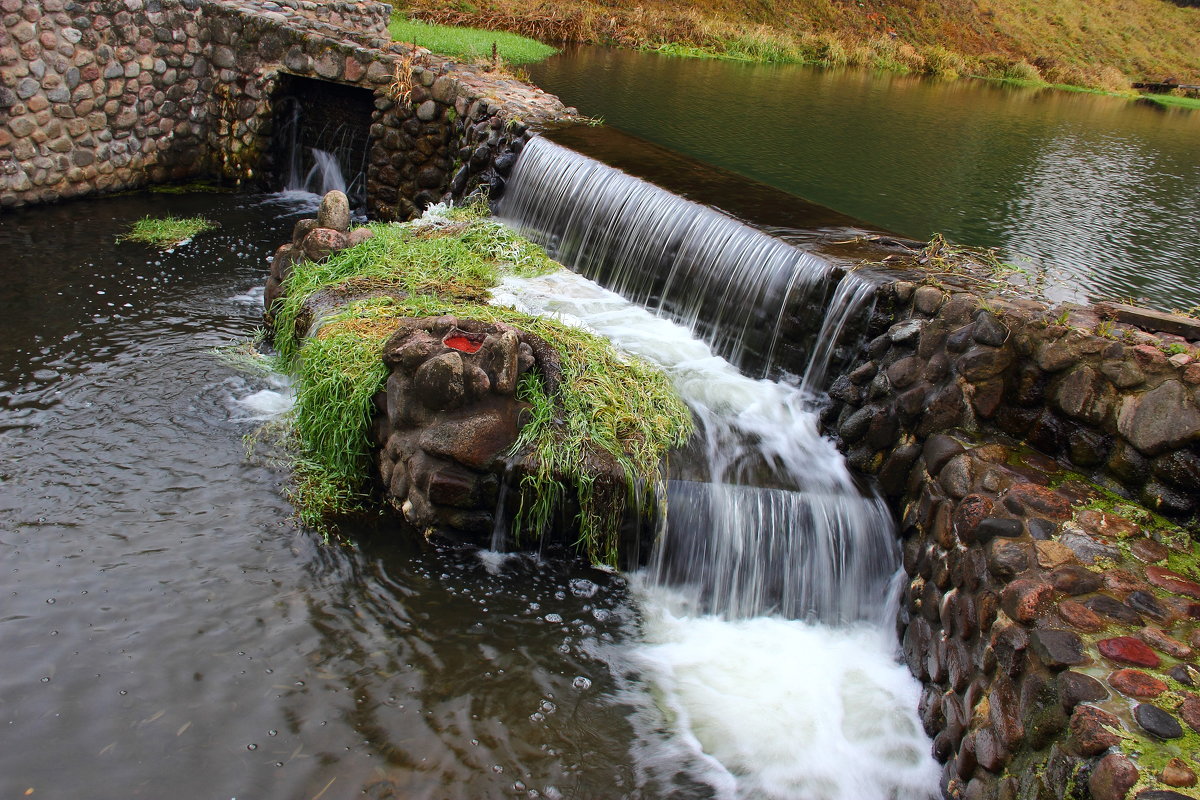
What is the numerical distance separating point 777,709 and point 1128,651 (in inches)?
65.3

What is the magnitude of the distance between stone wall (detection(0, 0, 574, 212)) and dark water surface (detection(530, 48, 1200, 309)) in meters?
2.16

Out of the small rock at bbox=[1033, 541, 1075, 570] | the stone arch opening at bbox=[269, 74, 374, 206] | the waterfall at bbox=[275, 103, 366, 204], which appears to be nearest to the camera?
the small rock at bbox=[1033, 541, 1075, 570]

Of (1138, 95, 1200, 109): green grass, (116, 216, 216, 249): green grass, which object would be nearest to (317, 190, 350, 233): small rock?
(116, 216, 216, 249): green grass

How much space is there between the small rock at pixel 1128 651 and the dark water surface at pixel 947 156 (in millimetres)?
3932

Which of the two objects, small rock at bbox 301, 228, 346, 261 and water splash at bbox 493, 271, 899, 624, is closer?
water splash at bbox 493, 271, 899, 624

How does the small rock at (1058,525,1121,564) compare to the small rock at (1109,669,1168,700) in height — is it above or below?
above

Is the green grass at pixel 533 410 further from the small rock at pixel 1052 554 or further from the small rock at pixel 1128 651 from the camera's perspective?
the small rock at pixel 1128 651

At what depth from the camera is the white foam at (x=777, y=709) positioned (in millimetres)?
3918

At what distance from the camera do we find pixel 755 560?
5.01 meters

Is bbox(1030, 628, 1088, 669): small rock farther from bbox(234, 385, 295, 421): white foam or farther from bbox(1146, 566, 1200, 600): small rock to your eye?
bbox(234, 385, 295, 421): white foam

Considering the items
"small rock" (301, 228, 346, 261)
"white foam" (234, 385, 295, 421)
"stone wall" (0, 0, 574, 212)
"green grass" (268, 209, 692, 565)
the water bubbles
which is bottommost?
the water bubbles

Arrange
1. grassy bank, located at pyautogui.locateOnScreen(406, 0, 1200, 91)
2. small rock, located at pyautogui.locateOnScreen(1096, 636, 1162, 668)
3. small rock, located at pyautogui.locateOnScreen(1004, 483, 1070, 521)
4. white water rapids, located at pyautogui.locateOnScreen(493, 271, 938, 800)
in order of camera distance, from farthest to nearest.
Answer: grassy bank, located at pyautogui.locateOnScreen(406, 0, 1200, 91) → small rock, located at pyautogui.locateOnScreen(1004, 483, 1070, 521) → white water rapids, located at pyautogui.locateOnScreen(493, 271, 938, 800) → small rock, located at pyautogui.locateOnScreen(1096, 636, 1162, 668)

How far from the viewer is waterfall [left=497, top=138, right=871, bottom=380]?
6398 mm

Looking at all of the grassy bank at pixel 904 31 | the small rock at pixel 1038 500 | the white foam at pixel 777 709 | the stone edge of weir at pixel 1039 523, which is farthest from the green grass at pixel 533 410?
the grassy bank at pixel 904 31
